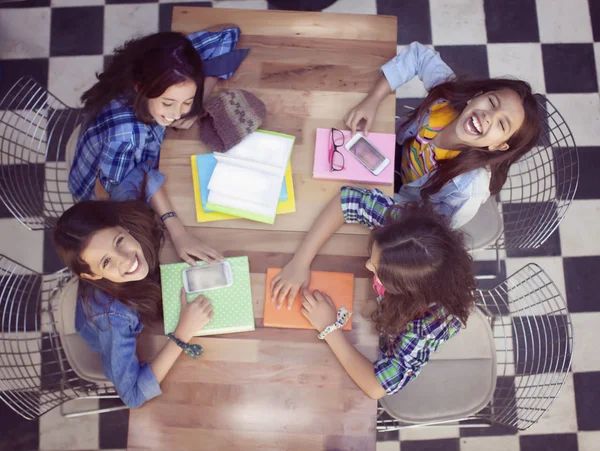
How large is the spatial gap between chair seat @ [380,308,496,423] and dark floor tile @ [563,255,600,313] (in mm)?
764

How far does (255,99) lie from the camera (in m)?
1.47

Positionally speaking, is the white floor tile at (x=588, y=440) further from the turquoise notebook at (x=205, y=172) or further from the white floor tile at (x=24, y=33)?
the white floor tile at (x=24, y=33)

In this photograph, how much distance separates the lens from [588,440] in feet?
6.81

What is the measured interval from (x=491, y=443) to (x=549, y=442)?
0.82ft

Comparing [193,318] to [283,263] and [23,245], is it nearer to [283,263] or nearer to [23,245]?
[283,263]

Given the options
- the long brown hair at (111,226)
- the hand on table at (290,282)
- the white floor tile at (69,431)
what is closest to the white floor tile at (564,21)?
the hand on table at (290,282)

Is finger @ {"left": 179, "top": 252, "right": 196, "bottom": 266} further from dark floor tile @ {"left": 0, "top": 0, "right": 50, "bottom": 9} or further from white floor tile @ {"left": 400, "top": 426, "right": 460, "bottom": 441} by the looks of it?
dark floor tile @ {"left": 0, "top": 0, "right": 50, "bottom": 9}

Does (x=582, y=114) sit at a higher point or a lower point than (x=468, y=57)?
lower

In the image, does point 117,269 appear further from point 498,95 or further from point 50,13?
point 50,13

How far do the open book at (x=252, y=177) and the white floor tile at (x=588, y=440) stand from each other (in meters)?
1.71

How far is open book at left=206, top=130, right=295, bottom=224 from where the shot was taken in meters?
1.40

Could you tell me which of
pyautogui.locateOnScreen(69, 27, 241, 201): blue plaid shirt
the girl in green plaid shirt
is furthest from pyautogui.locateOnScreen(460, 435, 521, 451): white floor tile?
pyautogui.locateOnScreen(69, 27, 241, 201): blue plaid shirt

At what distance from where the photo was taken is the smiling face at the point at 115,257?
4.24ft

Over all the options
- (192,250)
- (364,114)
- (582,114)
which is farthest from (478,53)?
(192,250)
